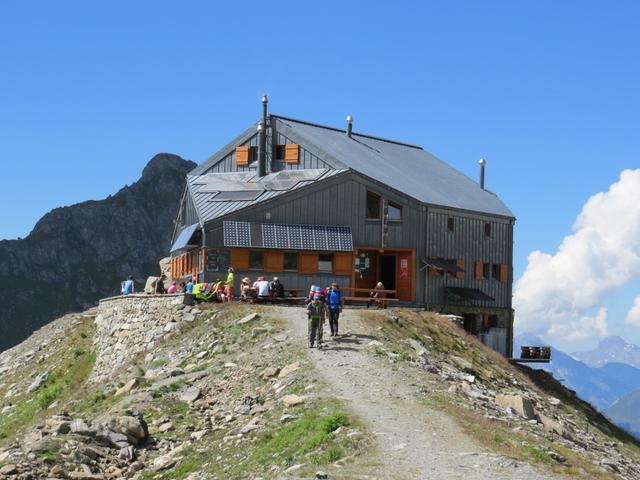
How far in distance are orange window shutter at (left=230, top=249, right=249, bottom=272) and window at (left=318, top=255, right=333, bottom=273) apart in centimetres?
378

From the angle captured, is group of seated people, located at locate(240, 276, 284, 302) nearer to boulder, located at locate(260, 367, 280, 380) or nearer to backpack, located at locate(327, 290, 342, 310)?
backpack, located at locate(327, 290, 342, 310)

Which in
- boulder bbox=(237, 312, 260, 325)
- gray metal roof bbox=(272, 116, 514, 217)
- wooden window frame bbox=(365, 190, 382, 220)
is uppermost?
gray metal roof bbox=(272, 116, 514, 217)

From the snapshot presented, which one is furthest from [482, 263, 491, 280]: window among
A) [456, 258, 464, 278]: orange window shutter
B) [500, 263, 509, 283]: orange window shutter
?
[456, 258, 464, 278]: orange window shutter

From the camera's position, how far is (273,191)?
5203 cm

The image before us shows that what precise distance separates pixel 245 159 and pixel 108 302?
11.3 m

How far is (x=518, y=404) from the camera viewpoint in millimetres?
32125

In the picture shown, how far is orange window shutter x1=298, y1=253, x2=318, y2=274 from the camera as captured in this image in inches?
1962

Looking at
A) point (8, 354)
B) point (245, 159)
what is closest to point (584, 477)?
point (245, 159)

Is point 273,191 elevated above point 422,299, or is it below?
above

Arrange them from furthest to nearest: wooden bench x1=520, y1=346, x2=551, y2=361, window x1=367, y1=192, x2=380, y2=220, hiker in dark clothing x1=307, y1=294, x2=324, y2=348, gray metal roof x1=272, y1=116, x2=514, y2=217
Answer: wooden bench x1=520, y1=346, x2=551, y2=361
gray metal roof x1=272, y1=116, x2=514, y2=217
window x1=367, y1=192, x2=380, y2=220
hiker in dark clothing x1=307, y1=294, x2=324, y2=348

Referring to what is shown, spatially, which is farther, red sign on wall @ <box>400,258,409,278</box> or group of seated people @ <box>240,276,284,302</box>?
red sign on wall @ <box>400,258,409,278</box>

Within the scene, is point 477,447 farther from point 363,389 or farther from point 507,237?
point 507,237

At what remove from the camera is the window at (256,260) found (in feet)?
161

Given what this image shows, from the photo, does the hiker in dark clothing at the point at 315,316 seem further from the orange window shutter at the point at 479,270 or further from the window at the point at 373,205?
the orange window shutter at the point at 479,270
